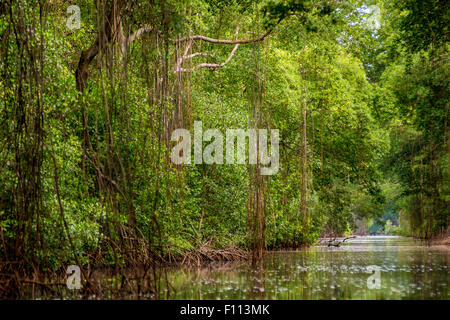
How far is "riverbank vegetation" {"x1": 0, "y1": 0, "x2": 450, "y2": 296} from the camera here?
287 inches

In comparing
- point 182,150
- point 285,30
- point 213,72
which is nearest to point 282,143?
point 213,72

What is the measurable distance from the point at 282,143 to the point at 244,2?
919 cm

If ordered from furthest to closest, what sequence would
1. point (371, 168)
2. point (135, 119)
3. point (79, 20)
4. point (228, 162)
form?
point (371, 168)
point (228, 162)
point (79, 20)
point (135, 119)

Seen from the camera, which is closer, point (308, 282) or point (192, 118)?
point (308, 282)

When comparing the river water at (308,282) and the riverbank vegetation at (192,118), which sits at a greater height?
the riverbank vegetation at (192,118)

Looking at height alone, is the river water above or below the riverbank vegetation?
below

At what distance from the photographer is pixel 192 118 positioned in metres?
14.5

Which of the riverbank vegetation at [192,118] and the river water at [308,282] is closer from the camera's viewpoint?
the riverbank vegetation at [192,118]

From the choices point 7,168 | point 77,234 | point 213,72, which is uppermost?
point 213,72

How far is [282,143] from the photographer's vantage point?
2192 cm

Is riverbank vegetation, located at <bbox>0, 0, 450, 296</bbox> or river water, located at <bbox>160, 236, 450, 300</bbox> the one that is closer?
riverbank vegetation, located at <bbox>0, 0, 450, 296</bbox>

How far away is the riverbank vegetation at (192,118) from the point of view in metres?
7.29

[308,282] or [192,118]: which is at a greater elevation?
[192,118]
